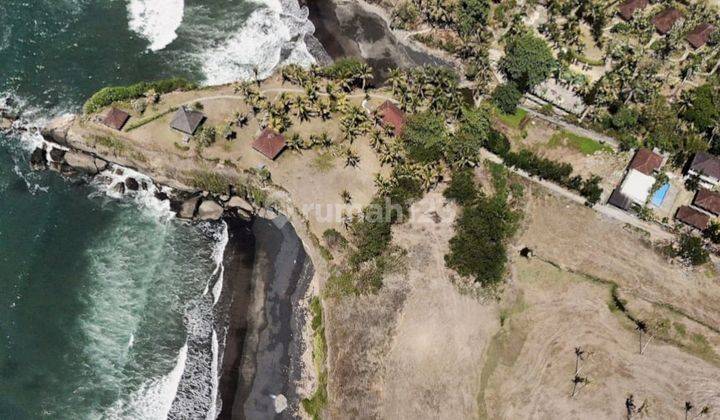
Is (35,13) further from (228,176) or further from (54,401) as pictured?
(54,401)

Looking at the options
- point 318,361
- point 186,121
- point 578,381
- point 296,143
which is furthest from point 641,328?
point 186,121

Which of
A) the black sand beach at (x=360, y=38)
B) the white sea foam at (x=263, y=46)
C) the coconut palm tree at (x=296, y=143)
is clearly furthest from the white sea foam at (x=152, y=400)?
the black sand beach at (x=360, y=38)

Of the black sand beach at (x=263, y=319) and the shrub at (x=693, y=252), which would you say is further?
the shrub at (x=693, y=252)

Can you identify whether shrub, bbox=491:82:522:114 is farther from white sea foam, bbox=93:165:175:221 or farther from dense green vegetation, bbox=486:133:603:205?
white sea foam, bbox=93:165:175:221

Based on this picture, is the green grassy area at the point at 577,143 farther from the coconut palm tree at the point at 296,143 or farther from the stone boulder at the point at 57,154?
the stone boulder at the point at 57,154

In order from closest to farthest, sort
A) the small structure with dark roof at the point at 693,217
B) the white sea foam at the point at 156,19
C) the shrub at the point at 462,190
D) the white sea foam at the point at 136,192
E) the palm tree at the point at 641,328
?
the palm tree at the point at 641,328 → the small structure with dark roof at the point at 693,217 → the shrub at the point at 462,190 → the white sea foam at the point at 136,192 → the white sea foam at the point at 156,19

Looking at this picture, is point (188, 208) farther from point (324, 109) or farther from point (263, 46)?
point (263, 46)
